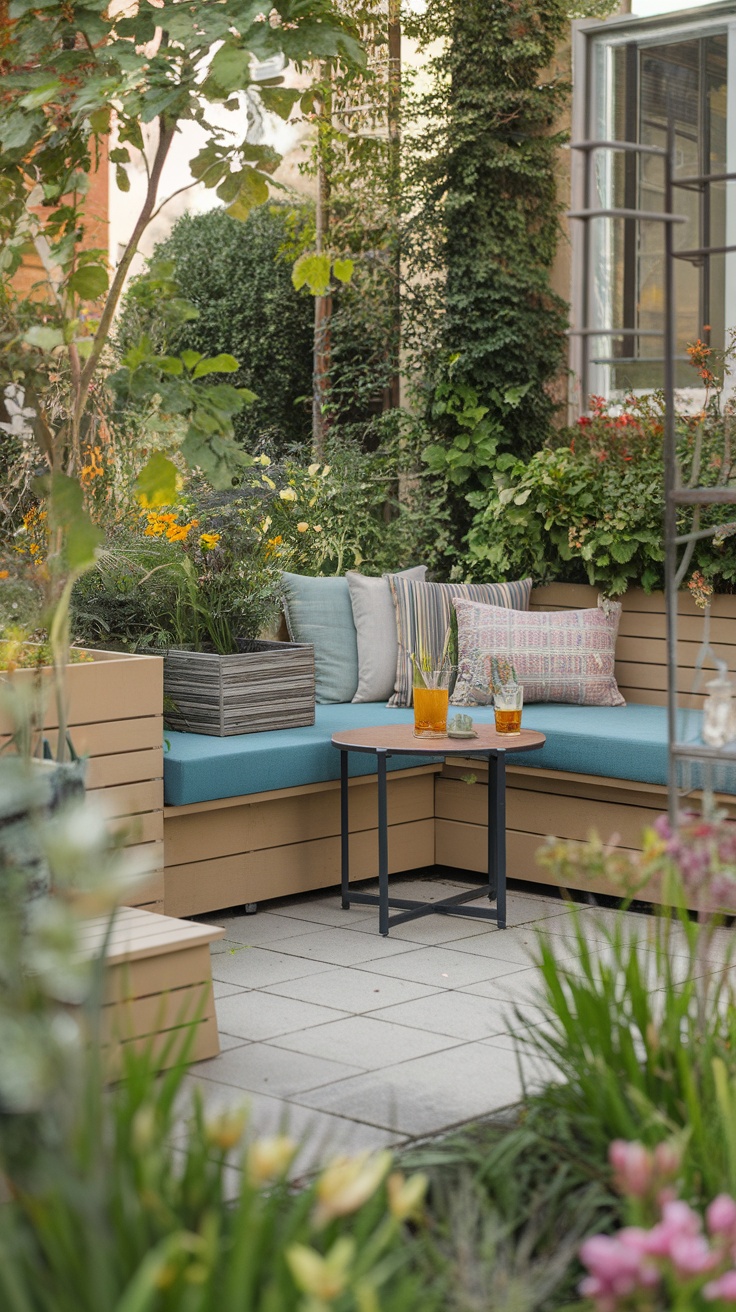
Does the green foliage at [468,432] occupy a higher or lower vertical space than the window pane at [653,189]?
lower

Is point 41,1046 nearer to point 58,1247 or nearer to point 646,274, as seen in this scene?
point 58,1247

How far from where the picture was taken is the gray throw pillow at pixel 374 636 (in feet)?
17.1

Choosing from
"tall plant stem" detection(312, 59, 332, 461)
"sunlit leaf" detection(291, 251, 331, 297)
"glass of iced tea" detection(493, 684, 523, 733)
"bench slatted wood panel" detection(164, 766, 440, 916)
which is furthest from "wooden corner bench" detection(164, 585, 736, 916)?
"tall plant stem" detection(312, 59, 332, 461)

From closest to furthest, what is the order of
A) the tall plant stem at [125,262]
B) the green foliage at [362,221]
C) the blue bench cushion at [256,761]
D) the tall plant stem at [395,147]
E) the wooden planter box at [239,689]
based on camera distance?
1. the tall plant stem at [125,262]
2. the blue bench cushion at [256,761]
3. the wooden planter box at [239,689]
4. the tall plant stem at [395,147]
5. the green foliage at [362,221]

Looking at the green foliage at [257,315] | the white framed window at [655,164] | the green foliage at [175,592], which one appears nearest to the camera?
the green foliage at [175,592]


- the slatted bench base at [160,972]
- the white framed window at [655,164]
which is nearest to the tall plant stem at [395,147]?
the white framed window at [655,164]

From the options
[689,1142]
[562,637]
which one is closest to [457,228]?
[562,637]

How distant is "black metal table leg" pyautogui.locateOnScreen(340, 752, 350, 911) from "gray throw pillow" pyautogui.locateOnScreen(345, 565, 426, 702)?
79 cm

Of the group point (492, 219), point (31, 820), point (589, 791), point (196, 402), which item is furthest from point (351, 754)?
point (492, 219)

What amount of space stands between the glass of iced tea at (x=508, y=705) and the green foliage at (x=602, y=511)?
0.98m

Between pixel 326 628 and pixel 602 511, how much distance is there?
1.10 m

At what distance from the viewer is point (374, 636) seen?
5.20 metres

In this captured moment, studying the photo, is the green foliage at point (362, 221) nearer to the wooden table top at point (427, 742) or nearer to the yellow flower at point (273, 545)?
the yellow flower at point (273, 545)

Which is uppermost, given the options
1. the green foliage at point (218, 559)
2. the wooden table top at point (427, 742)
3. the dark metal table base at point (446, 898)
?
the green foliage at point (218, 559)
